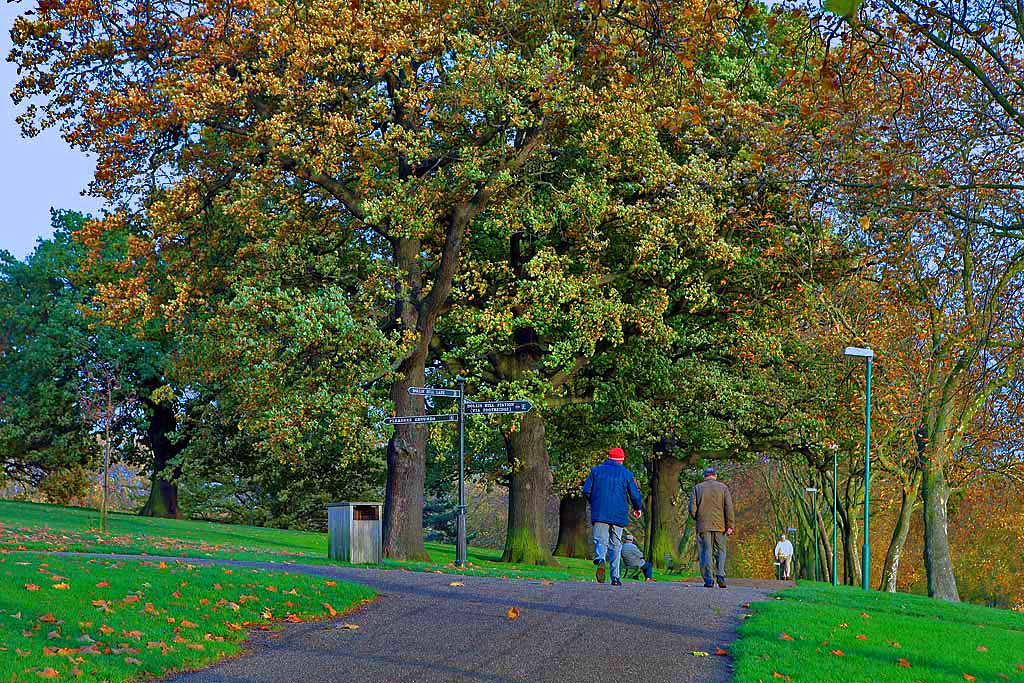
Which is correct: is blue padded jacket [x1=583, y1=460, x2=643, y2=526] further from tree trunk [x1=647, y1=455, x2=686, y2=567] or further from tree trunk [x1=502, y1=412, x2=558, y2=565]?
tree trunk [x1=647, y1=455, x2=686, y2=567]

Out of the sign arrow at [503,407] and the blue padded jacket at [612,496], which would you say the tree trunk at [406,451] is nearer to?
the sign arrow at [503,407]

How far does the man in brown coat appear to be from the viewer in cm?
1872

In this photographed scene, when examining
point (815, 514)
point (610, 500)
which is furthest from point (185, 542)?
point (815, 514)

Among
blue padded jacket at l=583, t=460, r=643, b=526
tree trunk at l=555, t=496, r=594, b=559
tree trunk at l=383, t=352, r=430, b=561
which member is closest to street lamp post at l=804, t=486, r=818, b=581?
tree trunk at l=555, t=496, r=594, b=559

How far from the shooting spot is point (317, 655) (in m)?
10.2

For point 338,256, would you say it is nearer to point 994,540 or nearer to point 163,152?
point 163,152

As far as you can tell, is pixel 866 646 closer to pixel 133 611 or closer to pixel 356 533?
pixel 133 611

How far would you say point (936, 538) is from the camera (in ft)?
92.7

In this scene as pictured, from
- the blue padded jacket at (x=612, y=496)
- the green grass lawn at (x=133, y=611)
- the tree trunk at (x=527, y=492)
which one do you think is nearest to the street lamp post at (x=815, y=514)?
the tree trunk at (x=527, y=492)

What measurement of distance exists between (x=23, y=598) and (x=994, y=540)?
54.7 metres

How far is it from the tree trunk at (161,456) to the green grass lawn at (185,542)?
5.81 metres

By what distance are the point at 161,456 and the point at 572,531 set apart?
1788 cm

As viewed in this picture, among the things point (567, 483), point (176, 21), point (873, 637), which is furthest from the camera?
point (567, 483)

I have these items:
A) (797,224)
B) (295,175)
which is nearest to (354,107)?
(295,175)
